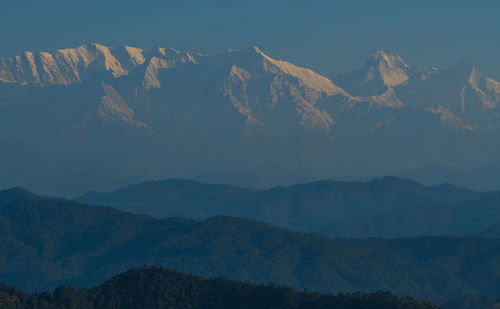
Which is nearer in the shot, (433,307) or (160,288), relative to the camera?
(433,307)

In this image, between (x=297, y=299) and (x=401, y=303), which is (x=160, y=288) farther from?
(x=401, y=303)

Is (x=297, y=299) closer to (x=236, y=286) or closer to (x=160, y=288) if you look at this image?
(x=236, y=286)

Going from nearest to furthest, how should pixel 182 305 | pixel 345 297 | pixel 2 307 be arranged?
pixel 2 307 → pixel 345 297 → pixel 182 305

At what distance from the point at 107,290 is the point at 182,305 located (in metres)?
14.2

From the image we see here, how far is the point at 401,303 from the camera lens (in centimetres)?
17238

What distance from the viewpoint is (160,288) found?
200m

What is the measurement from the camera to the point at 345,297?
184 m

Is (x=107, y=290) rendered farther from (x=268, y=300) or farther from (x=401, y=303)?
(x=401, y=303)

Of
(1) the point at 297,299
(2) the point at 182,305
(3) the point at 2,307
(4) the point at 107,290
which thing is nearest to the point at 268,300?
(1) the point at 297,299

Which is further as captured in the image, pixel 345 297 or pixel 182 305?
pixel 182 305

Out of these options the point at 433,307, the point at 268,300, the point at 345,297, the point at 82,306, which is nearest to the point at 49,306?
the point at 82,306

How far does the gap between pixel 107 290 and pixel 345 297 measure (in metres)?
44.7

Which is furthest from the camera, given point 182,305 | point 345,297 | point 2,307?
point 182,305

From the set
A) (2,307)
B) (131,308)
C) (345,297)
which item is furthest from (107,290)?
(345,297)
